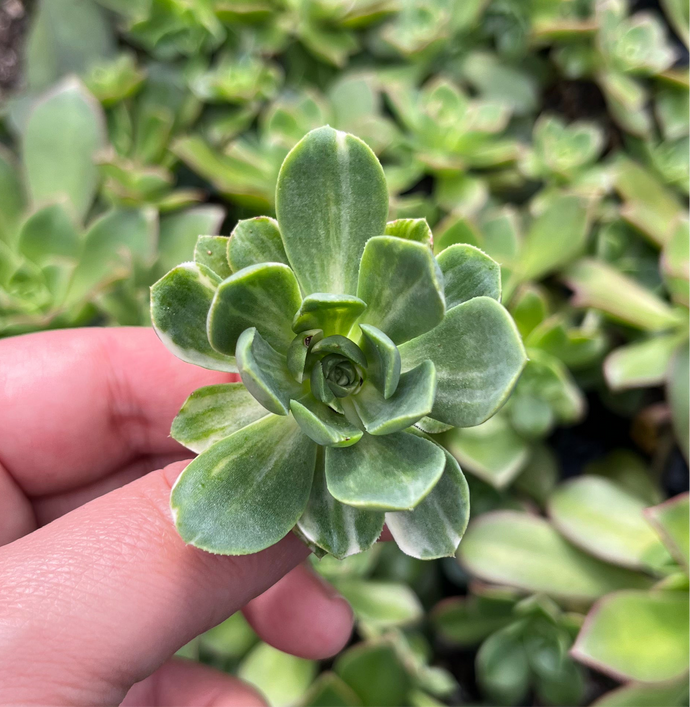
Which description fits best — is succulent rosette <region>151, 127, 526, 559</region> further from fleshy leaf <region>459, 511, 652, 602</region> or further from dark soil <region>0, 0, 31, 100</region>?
dark soil <region>0, 0, 31, 100</region>

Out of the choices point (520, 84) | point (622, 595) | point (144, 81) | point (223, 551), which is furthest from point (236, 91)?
point (622, 595)

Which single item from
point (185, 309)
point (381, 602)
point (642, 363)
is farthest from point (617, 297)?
point (185, 309)

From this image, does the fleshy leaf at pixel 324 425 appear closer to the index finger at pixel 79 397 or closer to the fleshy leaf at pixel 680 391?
the index finger at pixel 79 397

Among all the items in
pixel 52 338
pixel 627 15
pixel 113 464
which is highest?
pixel 627 15

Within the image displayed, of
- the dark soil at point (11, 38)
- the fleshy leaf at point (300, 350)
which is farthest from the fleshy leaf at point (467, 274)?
the dark soil at point (11, 38)

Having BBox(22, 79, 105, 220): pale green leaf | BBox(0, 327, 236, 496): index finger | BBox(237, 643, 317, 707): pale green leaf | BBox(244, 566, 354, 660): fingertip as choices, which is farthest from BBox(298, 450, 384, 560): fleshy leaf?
BBox(22, 79, 105, 220): pale green leaf

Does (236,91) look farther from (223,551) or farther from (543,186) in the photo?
(223,551)
